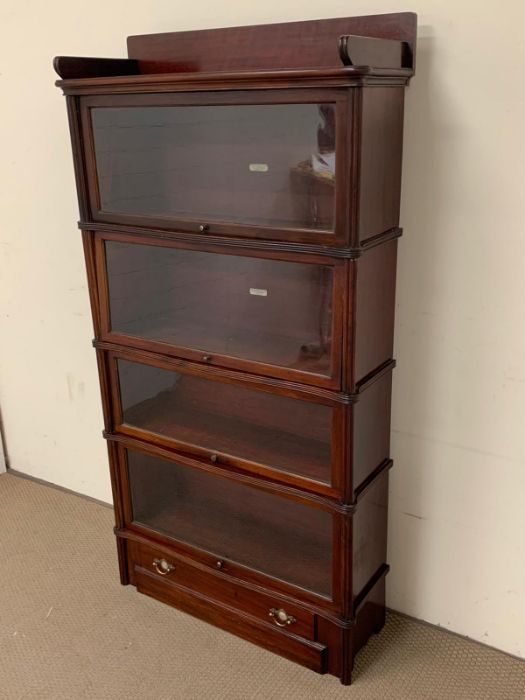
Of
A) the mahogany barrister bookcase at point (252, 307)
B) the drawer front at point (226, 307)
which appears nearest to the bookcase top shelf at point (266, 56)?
the mahogany barrister bookcase at point (252, 307)

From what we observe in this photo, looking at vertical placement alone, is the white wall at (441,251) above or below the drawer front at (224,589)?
above

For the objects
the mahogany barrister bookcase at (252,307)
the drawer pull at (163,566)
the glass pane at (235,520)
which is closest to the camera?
the mahogany barrister bookcase at (252,307)

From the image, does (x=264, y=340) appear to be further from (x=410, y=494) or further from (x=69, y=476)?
(x=69, y=476)

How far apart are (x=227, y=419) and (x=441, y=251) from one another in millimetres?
696

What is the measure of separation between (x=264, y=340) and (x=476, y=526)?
0.70 meters

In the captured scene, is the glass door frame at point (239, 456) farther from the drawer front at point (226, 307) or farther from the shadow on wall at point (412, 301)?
the shadow on wall at point (412, 301)

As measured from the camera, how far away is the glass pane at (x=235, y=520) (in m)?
1.79

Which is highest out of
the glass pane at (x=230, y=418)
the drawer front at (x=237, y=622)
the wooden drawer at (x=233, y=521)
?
the glass pane at (x=230, y=418)

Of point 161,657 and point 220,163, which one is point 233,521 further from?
point 220,163

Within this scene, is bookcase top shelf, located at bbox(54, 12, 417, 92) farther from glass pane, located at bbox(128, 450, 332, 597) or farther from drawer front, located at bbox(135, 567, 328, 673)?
drawer front, located at bbox(135, 567, 328, 673)

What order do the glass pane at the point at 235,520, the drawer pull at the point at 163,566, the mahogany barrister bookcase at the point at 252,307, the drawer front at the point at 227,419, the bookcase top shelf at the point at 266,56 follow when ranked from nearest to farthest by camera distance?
the bookcase top shelf at the point at 266,56, the mahogany barrister bookcase at the point at 252,307, the drawer front at the point at 227,419, the glass pane at the point at 235,520, the drawer pull at the point at 163,566

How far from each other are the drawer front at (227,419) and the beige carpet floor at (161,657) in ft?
1.70

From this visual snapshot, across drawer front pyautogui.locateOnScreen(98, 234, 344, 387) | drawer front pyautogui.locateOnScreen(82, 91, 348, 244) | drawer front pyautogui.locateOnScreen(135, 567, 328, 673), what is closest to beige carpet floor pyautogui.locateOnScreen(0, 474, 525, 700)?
drawer front pyautogui.locateOnScreen(135, 567, 328, 673)

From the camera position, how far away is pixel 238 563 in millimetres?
1874
